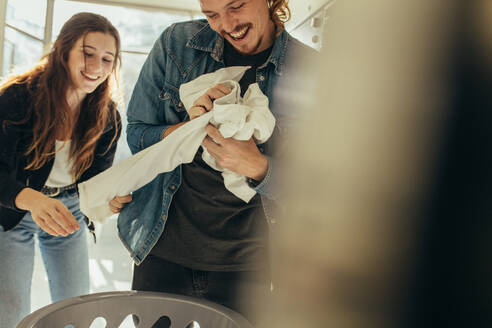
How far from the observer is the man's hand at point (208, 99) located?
68 cm

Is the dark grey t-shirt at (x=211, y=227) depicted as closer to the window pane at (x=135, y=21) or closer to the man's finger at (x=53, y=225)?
the man's finger at (x=53, y=225)

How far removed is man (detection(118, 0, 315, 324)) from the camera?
0.77 m

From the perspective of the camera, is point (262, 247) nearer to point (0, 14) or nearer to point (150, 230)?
point (150, 230)

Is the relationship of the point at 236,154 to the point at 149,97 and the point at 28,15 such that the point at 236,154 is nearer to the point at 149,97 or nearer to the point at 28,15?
the point at 149,97

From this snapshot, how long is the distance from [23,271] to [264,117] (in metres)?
0.96

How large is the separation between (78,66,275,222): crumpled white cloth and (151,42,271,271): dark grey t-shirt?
0.06 metres

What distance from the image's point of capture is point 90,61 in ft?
4.46

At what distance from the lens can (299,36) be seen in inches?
36.5

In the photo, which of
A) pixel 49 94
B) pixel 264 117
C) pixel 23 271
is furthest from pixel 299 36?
pixel 23 271

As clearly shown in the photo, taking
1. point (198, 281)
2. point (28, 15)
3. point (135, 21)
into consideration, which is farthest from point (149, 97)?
point (135, 21)

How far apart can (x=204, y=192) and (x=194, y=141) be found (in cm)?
15

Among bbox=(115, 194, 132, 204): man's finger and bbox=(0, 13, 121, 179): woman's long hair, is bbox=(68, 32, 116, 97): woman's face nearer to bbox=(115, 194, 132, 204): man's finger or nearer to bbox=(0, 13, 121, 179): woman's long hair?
bbox=(0, 13, 121, 179): woman's long hair

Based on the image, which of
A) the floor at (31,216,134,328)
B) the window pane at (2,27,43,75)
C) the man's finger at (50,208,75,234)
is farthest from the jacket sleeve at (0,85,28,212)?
the window pane at (2,27,43,75)

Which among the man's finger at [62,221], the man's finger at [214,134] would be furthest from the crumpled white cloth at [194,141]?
the man's finger at [62,221]
